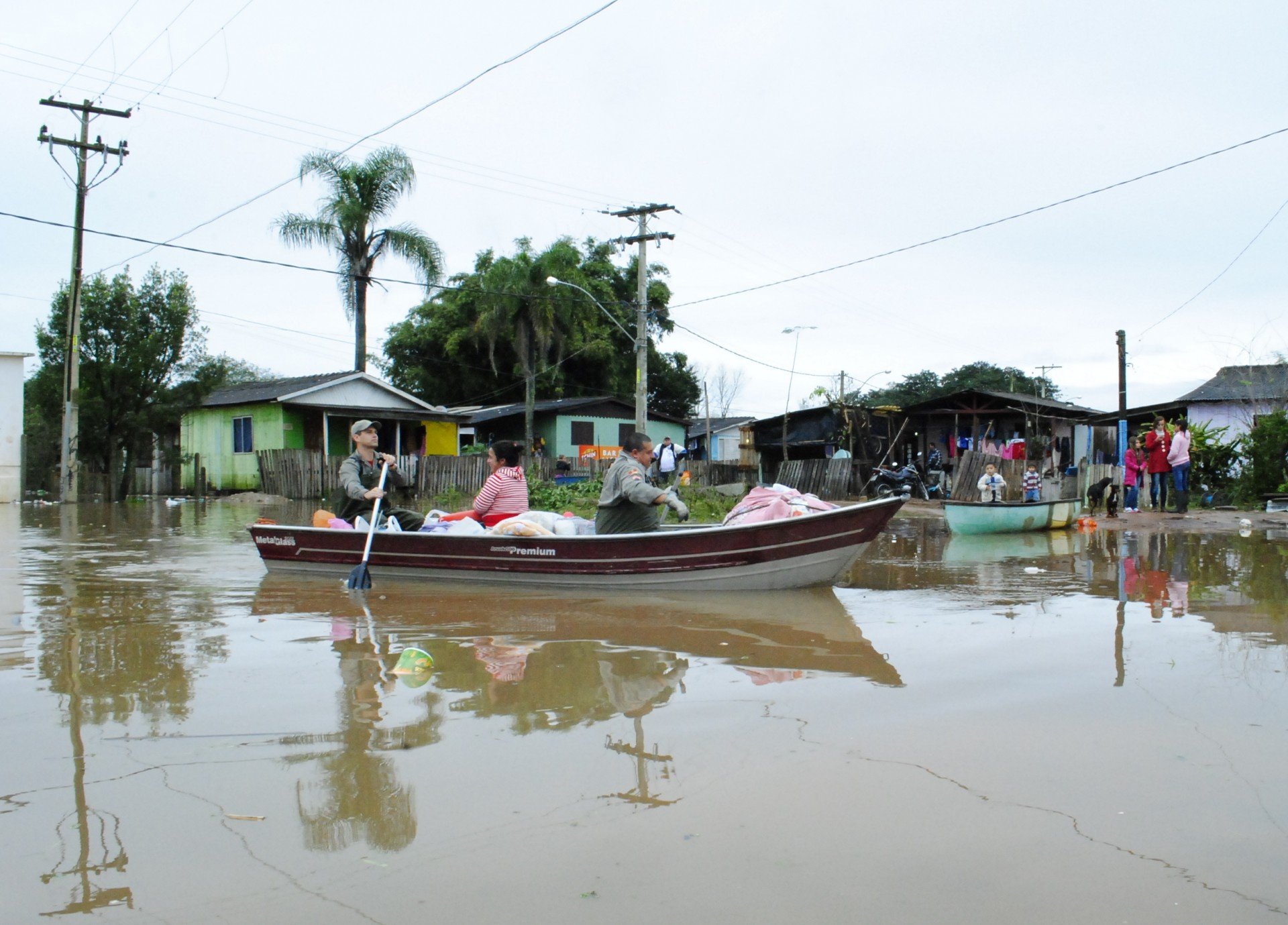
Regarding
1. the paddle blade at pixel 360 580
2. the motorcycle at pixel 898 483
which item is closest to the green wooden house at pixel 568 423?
the motorcycle at pixel 898 483

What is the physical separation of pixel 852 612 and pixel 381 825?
5.46 meters

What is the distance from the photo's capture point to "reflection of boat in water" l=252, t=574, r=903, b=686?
6.71 m

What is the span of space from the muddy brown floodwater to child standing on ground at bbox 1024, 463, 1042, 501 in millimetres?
12858

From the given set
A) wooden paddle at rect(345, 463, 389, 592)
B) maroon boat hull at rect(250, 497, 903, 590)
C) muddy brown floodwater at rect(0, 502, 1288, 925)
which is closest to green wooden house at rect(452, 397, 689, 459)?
wooden paddle at rect(345, 463, 389, 592)

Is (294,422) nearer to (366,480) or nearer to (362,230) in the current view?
(362,230)

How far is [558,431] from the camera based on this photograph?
3656 centimetres

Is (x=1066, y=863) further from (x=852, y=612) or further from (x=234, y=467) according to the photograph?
(x=234, y=467)

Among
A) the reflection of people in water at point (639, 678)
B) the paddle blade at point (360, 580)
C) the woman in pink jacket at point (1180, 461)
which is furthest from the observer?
the woman in pink jacket at point (1180, 461)

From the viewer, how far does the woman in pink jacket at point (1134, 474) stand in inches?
757

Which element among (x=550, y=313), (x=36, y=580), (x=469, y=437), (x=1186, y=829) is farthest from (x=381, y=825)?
(x=469, y=437)

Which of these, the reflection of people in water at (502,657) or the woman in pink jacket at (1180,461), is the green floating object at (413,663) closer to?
the reflection of people in water at (502,657)

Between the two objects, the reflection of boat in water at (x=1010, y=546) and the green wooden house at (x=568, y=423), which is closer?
the reflection of boat in water at (x=1010, y=546)

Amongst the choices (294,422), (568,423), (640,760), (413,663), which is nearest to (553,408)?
(568,423)

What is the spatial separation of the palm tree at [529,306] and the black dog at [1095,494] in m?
18.5
